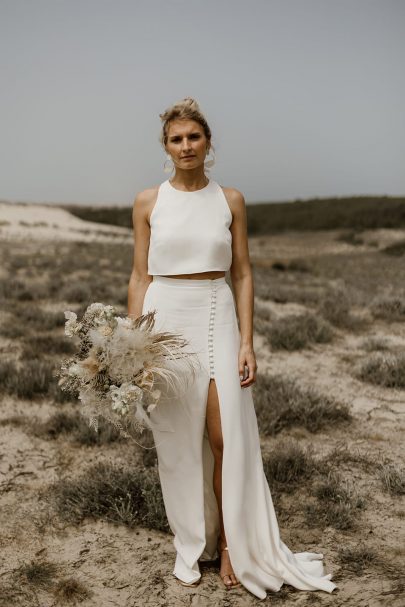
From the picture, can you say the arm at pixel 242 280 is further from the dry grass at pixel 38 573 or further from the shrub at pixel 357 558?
the dry grass at pixel 38 573

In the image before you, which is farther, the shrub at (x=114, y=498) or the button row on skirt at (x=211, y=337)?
the shrub at (x=114, y=498)

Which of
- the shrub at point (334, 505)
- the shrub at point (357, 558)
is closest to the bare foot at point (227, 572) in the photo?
the shrub at point (357, 558)

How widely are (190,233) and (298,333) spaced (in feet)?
17.6

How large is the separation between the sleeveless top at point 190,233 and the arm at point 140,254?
71mm

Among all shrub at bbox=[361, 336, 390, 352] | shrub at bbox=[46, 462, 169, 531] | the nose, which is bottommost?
shrub at bbox=[46, 462, 169, 531]

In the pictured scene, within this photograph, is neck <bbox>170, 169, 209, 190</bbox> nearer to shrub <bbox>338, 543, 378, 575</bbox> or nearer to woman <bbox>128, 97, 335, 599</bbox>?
woman <bbox>128, 97, 335, 599</bbox>

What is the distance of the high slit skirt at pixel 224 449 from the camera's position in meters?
2.79

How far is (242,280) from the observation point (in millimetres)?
2965

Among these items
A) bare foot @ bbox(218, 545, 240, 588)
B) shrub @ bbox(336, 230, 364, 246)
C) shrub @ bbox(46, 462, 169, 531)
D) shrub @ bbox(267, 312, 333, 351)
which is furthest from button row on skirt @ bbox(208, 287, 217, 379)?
shrub @ bbox(336, 230, 364, 246)

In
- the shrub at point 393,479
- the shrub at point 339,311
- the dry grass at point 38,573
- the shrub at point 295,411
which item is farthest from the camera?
the shrub at point 339,311

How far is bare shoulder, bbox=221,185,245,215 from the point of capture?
2879 mm

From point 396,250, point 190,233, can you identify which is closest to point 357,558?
point 190,233

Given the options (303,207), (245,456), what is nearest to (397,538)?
(245,456)

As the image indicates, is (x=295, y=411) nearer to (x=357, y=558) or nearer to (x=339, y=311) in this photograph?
(x=357, y=558)
